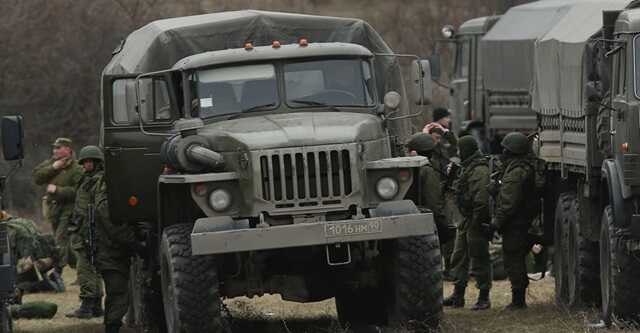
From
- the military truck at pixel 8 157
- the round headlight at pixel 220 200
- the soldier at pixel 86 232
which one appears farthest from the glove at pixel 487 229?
the military truck at pixel 8 157

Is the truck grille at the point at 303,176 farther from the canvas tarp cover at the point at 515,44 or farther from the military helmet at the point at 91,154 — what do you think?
the canvas tarp cover at the point at 515,44

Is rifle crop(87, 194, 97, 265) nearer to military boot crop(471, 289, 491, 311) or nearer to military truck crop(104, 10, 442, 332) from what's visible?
military truck crop(104, 10, 442, 332)

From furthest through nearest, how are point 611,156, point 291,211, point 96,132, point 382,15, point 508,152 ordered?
point 382,15, point 96,132, point 508,152, point 611,156, point 291,211

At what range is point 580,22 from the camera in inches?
744

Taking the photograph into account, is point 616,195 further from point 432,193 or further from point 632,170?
point 432,193

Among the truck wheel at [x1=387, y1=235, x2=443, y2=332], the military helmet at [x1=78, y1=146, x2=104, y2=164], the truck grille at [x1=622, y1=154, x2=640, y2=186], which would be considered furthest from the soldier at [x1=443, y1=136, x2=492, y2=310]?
the truck wheel at [x1=387, y1=235, x2=443, y2=332]

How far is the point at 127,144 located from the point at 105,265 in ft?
3.57

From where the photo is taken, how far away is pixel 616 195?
598 inches

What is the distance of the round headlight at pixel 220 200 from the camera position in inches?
560

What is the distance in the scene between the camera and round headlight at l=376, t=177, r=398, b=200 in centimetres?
1438

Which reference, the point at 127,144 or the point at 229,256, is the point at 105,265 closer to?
the point at 127,144

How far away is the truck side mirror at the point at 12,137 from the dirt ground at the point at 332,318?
265cm

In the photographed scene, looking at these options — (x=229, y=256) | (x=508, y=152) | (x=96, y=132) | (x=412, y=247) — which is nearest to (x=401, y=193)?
(x=412, y=247)

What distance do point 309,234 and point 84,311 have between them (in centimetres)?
657
